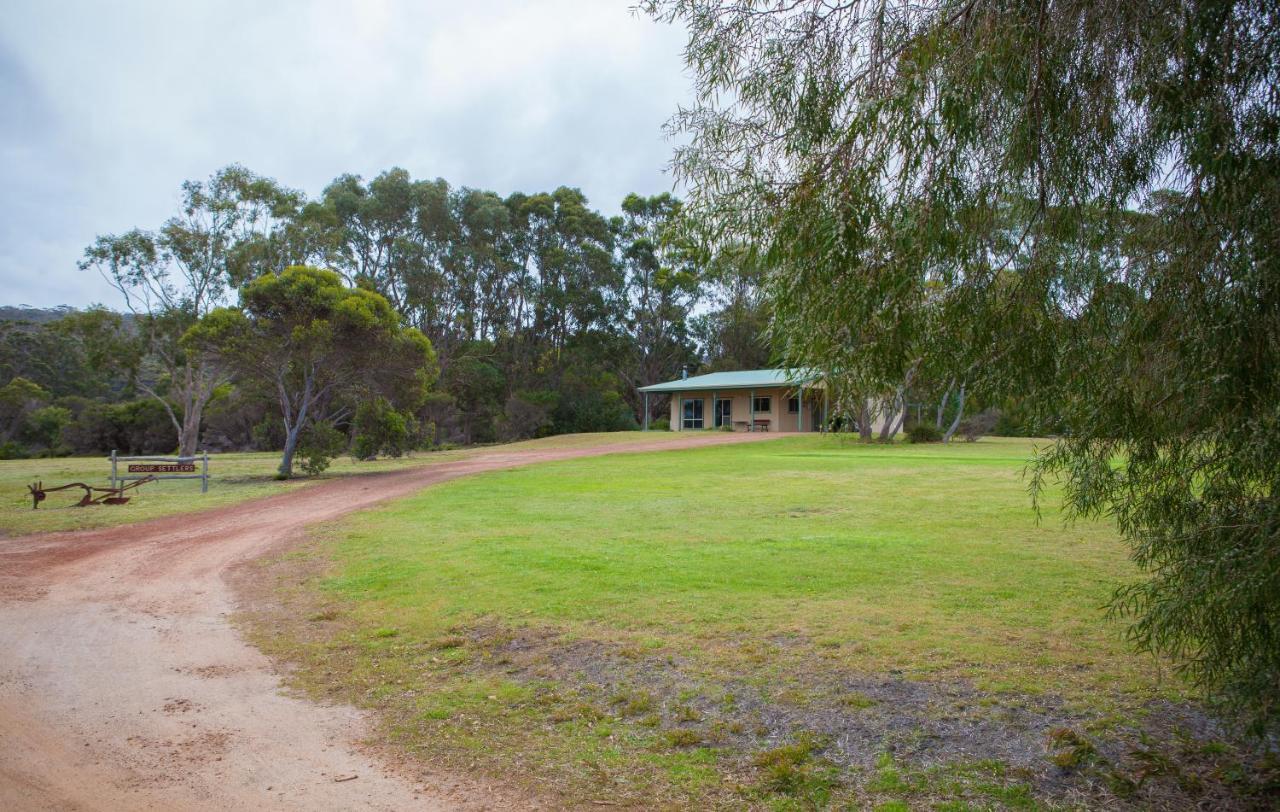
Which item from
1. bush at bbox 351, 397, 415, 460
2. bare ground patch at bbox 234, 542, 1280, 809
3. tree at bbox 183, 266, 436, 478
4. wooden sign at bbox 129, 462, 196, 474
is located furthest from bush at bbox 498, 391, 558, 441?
bare ground patch at bbox 234, 542, 1280, 809

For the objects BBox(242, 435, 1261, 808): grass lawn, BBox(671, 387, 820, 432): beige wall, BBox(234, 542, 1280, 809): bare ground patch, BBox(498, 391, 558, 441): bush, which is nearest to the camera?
BBox(234, 542, 1280, 809): bare ground patch

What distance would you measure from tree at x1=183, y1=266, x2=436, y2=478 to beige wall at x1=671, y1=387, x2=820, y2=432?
23842 millimetres

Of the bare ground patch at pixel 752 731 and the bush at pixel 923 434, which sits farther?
the bush at pixel 923 434

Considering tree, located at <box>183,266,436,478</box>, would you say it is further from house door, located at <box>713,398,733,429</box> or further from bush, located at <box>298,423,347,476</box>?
house door, located at <box>713,398,733,429</box>

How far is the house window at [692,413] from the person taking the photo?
49250 millimetres

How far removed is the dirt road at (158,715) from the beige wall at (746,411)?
121 feet

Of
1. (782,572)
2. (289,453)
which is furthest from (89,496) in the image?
(782,572)

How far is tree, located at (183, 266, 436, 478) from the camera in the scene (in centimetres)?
2258

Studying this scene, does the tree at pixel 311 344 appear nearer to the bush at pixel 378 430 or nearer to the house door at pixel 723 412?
the bush at pixel 378 430

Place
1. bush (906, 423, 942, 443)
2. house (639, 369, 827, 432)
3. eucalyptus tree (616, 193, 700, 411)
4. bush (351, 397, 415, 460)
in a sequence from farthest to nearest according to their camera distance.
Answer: eucalyptus tree (616, 193, 700, 411) < house (639, 369, 827, 432) < bush (906, 423, 942, 443) < bush (351, 397, 415, 460)

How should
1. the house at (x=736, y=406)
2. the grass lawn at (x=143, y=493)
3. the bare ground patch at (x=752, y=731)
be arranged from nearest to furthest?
the bare ground patch at (x=752, y=731) → the grass lawn at (x=143, y=493) → the house at (x=736, y=406)

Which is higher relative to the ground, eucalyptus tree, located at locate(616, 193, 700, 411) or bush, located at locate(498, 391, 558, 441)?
eucalyptus tree, located at locate(616, 193, 700, 411)

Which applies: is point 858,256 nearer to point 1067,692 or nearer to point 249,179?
point 1067,692

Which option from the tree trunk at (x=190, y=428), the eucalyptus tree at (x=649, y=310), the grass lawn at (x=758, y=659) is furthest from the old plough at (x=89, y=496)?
the eucalyptus tree at (x=649, y=310)
